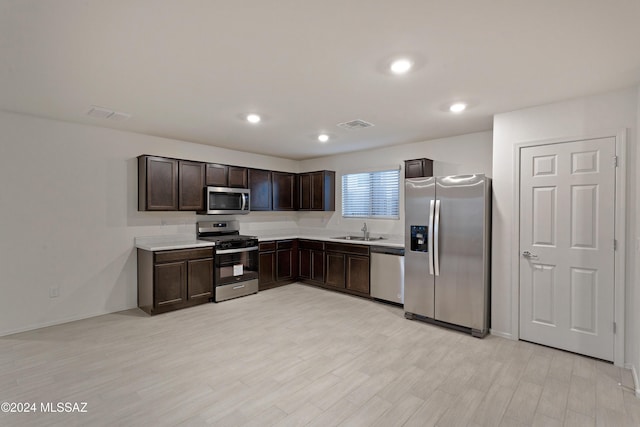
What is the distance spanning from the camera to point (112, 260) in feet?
14.1

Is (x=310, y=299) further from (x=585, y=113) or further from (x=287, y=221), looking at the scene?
(x=585, y=113)

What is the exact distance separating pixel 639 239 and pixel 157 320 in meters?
5.08

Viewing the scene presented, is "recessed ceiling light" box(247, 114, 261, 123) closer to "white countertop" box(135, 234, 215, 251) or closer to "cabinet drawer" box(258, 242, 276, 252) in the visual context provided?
"white countertop" box(135, 234, 215, 251)

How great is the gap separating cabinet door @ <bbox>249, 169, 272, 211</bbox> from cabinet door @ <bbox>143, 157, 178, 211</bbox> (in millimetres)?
1388

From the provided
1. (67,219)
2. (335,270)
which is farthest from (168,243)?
(335,270)

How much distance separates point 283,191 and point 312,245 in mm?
1293

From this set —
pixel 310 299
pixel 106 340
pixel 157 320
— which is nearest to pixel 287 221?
pixel 310 299

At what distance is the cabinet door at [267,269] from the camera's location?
541 cm

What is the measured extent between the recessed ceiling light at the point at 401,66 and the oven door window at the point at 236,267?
3597 millimetres

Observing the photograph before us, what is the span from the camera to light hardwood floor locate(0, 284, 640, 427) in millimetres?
2154

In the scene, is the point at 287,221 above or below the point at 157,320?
above

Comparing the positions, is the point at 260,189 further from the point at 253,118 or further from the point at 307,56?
the point at 307,56

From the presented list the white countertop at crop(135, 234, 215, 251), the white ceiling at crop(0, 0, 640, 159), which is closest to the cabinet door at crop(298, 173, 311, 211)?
the white countertop at crop(135, 234, 215, 251)

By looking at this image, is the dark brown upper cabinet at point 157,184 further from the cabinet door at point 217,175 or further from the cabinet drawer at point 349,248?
the cabinet drawer at point 349,248
